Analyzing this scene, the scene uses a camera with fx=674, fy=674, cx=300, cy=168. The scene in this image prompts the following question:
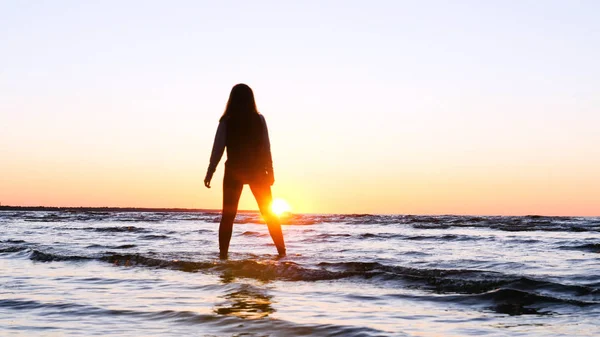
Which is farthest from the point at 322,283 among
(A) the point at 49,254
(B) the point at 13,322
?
(A) the point at 49,254

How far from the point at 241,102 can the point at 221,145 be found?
A: 0.62 metres

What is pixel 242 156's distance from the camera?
8781 millimetres

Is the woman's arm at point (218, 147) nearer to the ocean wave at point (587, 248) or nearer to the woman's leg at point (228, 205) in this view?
the woman's leg at point (228, 205)

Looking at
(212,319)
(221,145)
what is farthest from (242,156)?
(212,319)

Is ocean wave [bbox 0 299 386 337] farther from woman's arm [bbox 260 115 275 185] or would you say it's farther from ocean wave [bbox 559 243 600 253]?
ocean wave [bbox 559 243 600 253]

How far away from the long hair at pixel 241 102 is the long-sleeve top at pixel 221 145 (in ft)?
0.52

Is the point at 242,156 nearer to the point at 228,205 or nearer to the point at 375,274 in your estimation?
the point at 228,205

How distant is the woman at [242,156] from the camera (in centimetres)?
876

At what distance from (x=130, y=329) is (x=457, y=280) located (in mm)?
3293

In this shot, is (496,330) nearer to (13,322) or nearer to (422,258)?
(13,322)

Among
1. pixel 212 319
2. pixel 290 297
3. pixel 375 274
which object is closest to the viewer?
pixel 212 319

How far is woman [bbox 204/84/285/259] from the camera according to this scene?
28.7 feet

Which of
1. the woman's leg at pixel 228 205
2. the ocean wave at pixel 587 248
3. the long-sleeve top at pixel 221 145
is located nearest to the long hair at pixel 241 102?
the long-sleeve top at pixel 221 145

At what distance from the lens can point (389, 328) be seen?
4133mm
